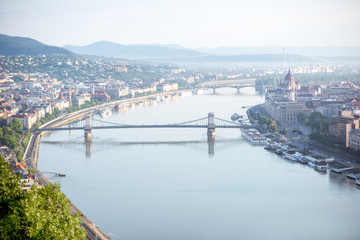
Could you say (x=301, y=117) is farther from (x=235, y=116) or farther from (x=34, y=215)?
(x=34, y=215)

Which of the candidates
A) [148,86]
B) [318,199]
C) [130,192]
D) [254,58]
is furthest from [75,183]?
[254,58]

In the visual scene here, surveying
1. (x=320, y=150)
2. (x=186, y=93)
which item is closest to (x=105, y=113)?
(x=320, y=150)

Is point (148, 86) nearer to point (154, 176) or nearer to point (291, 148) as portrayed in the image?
point (291, 148)

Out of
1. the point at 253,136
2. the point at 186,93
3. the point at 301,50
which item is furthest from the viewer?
the point at 301,50

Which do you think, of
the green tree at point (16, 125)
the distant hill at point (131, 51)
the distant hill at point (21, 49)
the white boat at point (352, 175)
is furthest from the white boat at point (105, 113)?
the distant hill at point (131, 51)

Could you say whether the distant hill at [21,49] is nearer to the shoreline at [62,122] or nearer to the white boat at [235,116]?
the shoreline at [62,122]
